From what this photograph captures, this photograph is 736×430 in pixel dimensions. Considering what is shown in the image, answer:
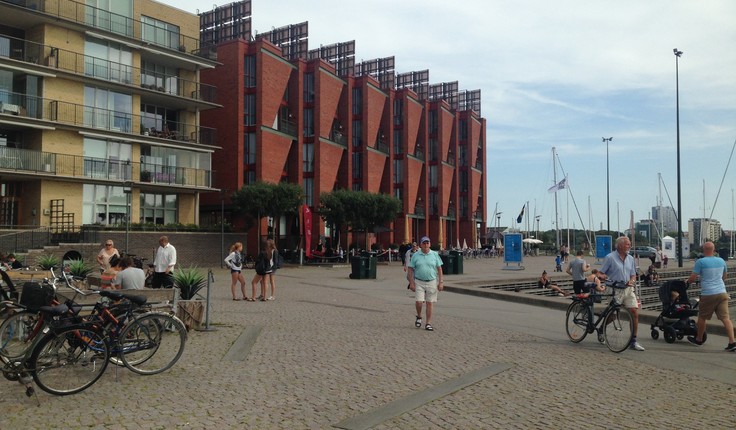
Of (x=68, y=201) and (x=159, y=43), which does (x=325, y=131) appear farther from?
(x=68, y=201)

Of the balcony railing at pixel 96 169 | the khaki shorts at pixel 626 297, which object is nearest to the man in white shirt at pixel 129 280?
the khaki shorts at pixel 626 297

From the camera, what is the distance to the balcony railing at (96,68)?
103 ft

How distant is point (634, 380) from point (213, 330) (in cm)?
666

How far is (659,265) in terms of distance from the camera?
38.2 m

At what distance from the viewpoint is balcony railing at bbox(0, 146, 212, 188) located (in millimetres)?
29875

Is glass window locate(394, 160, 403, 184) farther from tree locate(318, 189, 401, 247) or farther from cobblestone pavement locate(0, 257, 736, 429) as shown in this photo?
cobblestone pavement locate(0, 257, 736, 429)

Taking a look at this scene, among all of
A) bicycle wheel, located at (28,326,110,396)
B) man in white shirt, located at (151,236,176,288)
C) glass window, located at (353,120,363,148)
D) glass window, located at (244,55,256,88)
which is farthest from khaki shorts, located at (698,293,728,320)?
glass window, located at (353,120,363,148)

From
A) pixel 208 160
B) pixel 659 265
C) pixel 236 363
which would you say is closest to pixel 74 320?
pixel 236 363

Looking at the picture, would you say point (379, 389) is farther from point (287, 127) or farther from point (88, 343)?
point (287, 127)

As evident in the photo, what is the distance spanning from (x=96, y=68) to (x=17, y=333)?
2982 cm

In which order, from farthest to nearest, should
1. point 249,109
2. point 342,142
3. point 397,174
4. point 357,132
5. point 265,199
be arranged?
1. point 397,174
2. point 357,132
3. point 342,142
4. point 249,109
5. point 265,199

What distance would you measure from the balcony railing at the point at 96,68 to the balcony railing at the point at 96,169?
4.55m

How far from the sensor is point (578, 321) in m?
10.4

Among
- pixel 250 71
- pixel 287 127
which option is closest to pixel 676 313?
pixel 250 71
